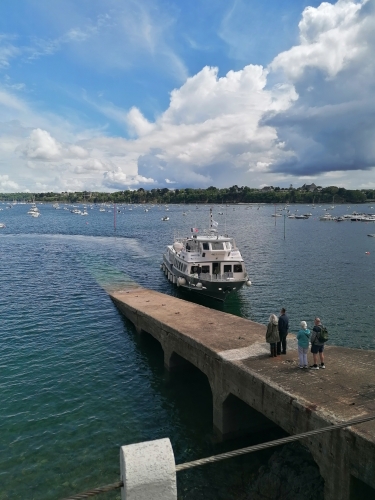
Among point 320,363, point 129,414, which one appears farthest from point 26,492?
point 320,363

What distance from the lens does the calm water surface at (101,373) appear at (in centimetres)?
1516

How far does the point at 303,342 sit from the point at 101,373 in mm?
12627

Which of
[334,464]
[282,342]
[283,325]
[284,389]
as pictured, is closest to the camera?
[334,464]

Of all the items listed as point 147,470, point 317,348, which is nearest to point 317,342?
point 317,348

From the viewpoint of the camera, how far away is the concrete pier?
1127 cm

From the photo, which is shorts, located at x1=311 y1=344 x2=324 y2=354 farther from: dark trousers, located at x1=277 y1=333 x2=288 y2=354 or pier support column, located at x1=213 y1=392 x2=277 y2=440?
pier support column, located at x1=213 y1=392 x2=277 y2=440

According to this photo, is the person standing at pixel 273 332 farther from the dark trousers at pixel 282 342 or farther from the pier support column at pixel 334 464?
the pier support column at pixel 334 464

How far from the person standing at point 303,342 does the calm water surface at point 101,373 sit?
13.9ft

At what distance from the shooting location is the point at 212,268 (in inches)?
1566

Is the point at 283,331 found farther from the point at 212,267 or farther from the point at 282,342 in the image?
the point at 212,267

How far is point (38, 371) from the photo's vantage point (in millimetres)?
23266

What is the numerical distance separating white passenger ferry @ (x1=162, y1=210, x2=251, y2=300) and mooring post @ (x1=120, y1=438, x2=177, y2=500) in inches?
1275

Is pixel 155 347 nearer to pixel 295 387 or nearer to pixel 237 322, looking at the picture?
pixel 237 322

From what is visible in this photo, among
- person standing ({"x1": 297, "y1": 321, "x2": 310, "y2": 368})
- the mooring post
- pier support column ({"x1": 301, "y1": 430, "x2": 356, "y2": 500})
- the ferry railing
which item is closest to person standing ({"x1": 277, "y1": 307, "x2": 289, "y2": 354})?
person standing ({"x1": 297, "y1": 321, "x2": 310, "y2": 368})
